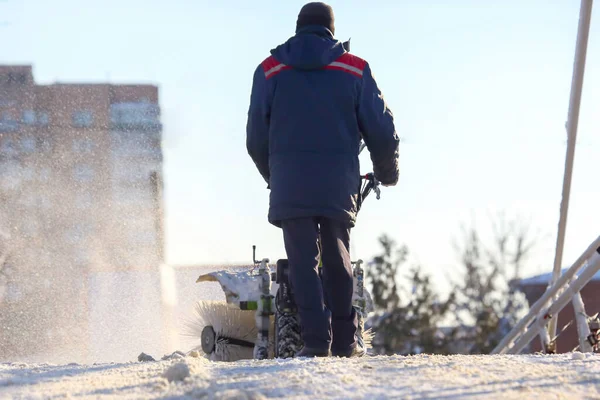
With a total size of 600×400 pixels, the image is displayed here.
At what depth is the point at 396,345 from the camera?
35.4m

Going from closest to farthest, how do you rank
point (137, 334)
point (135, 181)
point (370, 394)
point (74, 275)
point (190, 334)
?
point (370, 394) → point (190, 334) → point (137, 334) → point (74, 275) → point (135, 181)

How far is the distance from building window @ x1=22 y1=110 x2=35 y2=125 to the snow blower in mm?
44075

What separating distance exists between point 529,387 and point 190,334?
11.7 feet

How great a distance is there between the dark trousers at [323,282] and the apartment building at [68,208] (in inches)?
437

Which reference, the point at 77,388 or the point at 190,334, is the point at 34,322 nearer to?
the point at 190,334

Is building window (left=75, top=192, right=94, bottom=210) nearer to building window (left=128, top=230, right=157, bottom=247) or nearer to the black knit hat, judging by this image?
building window (left=128, top=230, right=157, bottom=247)

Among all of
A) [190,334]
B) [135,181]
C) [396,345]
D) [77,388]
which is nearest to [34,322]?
[135,181]

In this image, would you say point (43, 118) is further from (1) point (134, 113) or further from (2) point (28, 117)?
(1) point (134, 113)

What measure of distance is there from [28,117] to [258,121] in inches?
1847

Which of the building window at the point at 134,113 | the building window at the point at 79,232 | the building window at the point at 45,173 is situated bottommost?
the building window at the point at 79,232

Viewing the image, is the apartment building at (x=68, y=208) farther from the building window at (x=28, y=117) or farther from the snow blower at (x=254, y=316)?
the snow blower at (x=254, y=316)

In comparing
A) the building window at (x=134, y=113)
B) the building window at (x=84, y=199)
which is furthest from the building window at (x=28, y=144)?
the building window at (x=134, y=113)

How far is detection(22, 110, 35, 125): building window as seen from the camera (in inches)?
1992

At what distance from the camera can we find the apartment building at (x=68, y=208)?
2839 centimetres
